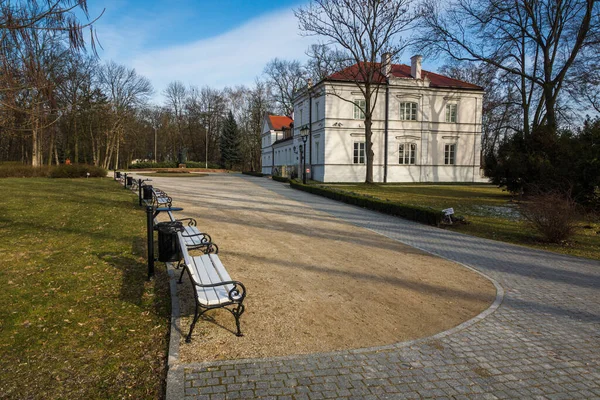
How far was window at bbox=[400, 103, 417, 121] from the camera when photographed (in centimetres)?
3594

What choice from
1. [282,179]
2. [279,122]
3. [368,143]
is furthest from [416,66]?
[279,122]

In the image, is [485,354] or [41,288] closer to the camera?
[485,354]

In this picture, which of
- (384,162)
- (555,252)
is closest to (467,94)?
(384,162)

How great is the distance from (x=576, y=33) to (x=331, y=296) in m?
24.8

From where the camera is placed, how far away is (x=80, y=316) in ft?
15.3

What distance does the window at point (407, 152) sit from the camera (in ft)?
119

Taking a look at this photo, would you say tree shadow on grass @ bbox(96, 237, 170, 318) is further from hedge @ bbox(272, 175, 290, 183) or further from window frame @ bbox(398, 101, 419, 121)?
window frame @ bbox(398, 101, 419, 121)

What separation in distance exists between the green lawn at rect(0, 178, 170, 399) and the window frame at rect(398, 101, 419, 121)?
101 ft

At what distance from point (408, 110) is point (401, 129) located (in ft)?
6.32

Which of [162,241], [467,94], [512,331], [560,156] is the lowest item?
[512,331]

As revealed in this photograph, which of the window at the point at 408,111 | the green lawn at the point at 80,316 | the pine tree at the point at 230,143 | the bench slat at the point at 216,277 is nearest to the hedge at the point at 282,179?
the window at the point at 408,111

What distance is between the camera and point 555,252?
30.7ft

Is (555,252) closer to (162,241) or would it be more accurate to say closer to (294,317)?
(294,317)

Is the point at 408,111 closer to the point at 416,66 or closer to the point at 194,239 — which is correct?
the point at 416,66
